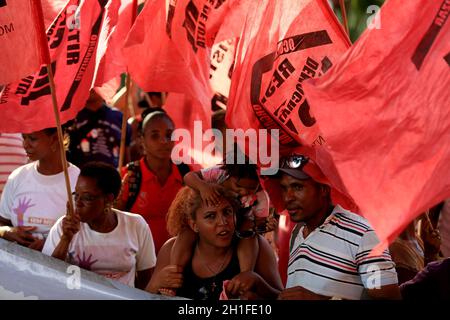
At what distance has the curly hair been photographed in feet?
15.8

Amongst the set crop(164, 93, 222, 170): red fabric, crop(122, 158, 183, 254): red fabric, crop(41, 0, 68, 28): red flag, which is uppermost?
crop(41, 0, 68, 28): red flag

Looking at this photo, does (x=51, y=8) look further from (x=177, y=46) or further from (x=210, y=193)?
(x=210, y=193)

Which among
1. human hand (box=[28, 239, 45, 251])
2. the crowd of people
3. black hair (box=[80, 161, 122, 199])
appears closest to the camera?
the crowd of people

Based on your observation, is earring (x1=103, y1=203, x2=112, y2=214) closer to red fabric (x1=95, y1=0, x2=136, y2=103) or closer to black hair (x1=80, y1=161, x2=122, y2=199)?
black hair (x1=80, y1=161, x2=122, y2=199)

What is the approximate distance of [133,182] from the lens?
6.39 metres

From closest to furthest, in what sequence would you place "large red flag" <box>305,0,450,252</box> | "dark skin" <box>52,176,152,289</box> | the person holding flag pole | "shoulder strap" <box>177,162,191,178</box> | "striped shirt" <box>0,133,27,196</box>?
1. "large red flag" <box>305,0,450,252</box>
2. "dark skin" <box>52,176,152,289</box>
3. the person holding flag pole
4. "shoulder strap" <box>177,162,191,178</box>
5. "striped shirt" <box>0,133,27,196</box>

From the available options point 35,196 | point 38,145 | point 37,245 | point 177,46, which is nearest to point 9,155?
point 38,145

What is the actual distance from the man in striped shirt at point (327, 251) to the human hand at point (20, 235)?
5.79ft

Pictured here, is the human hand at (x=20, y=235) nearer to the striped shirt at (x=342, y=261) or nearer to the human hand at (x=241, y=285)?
the human hand at (x=241, y=285)

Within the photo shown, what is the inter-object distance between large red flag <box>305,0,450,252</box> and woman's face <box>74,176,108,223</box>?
5.76ft

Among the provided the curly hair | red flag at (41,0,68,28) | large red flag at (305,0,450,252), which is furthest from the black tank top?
red flag at (41,0,68,28)

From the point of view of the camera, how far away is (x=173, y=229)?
497 centimetres

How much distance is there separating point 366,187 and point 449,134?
1.26 ft
